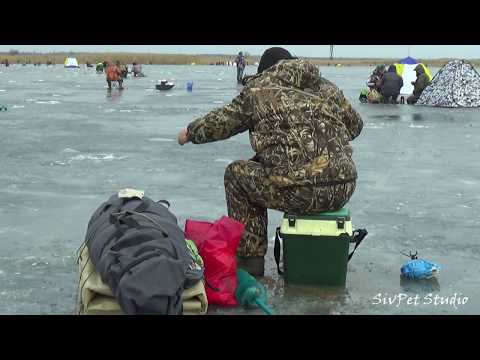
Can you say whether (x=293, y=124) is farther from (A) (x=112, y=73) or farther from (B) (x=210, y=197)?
(A) (x=112, y=73)

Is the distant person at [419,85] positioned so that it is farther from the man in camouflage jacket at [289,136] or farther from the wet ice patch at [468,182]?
the man in camouflage jacket at [289,136]

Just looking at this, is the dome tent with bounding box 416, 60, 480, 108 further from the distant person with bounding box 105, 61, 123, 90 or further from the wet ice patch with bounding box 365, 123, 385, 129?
the distant person with bounding box 105, 61, 123, 90

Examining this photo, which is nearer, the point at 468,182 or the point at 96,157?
the point at 468,182

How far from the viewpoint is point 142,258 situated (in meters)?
3.39

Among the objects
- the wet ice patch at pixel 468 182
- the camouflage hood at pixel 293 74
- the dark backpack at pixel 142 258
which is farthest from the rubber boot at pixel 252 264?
the wet ice patch at pixel 468 182

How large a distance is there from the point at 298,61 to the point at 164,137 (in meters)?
8.24

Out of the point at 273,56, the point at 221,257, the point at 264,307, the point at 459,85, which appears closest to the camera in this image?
the point at 264,307

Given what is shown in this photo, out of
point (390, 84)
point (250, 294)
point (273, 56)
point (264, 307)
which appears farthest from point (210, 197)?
point (390, 84)

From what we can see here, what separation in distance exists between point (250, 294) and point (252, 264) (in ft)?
2.24

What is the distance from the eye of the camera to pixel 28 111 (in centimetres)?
1747

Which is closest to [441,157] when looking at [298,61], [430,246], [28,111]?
[430,246]

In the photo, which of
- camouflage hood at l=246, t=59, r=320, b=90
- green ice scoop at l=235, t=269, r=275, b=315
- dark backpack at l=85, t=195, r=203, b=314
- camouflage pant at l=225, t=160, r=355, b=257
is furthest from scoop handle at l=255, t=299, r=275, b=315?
camouflage hood at l=246, t=59, r=320, b=90

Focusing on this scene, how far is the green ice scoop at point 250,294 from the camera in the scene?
3999 millimetres

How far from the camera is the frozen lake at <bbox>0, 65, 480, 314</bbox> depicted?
443 centimetres
